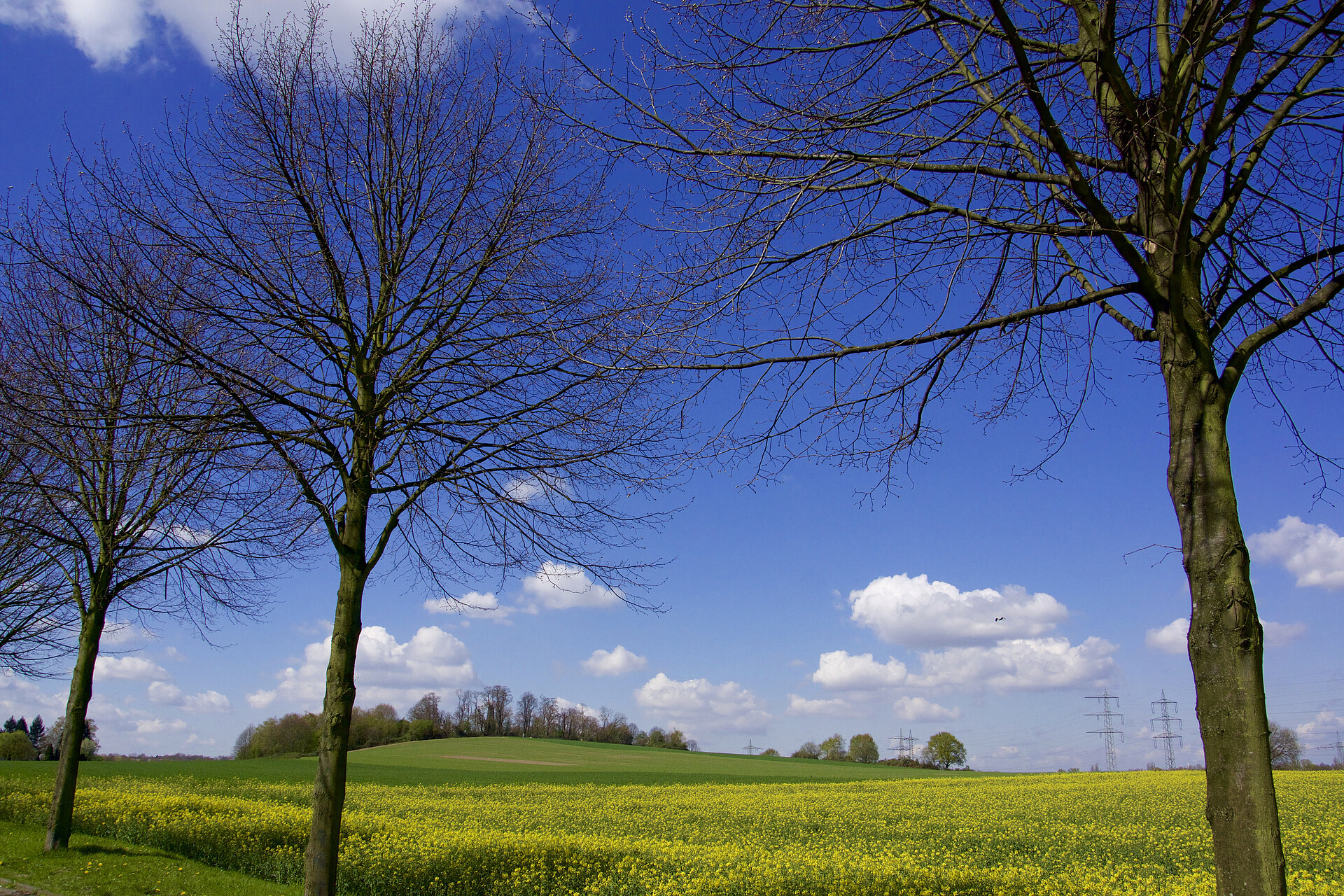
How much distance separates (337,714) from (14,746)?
6466cm

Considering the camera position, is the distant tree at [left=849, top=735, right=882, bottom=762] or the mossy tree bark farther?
the distant tree at [left=849, top=735, right=882, bottom=762]

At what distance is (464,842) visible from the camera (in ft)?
37.7

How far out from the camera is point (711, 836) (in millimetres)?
14523

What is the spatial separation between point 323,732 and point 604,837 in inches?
337

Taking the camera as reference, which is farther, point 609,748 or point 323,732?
point 609,748

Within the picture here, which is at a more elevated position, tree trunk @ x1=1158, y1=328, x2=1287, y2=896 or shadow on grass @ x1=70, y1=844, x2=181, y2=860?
tree trunk @ x1=1158, y1=328, x2=1287, y2=896

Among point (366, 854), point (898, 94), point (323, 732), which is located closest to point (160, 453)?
point (323, 732)

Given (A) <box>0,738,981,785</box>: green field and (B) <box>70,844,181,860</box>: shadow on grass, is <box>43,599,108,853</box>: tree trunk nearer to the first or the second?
(B) <box>70,844,181,860</box>: shadow on grass

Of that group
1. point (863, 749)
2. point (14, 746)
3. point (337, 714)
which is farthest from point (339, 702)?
point (863, 749)

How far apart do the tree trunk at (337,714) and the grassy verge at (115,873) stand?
Result: 367 cm

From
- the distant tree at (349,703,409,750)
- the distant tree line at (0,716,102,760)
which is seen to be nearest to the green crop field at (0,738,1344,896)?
the distant tree line at (0,716,102,760)

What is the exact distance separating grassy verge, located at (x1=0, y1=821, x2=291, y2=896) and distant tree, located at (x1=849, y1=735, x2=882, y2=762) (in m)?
87.1

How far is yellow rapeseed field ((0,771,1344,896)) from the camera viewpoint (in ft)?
30.4

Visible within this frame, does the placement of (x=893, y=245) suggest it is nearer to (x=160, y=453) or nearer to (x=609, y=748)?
(x=160, y=453)
